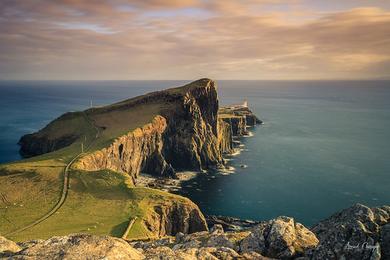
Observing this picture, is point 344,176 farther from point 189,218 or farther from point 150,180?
point 189,218

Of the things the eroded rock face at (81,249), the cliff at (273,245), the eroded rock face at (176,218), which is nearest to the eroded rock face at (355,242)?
the cliff at (273,245)

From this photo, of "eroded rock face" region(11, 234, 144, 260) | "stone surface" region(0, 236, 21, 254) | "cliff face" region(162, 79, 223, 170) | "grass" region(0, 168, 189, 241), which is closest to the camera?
"eroded rock face" region(11, 234, 144, 260)

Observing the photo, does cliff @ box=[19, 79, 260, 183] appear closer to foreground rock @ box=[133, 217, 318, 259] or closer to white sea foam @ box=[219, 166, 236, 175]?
white sea foam @ box=[219, 166, 236, 175]

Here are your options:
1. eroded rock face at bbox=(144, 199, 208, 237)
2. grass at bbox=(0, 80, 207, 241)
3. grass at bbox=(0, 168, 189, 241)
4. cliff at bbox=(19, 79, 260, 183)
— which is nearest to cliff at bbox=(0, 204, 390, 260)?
grass at bbox=(0, 168, 189, 241)

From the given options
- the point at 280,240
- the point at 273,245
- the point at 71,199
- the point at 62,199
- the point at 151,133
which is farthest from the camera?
the point at 151,133

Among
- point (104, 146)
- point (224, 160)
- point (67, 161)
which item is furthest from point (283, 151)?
point (67, 161)

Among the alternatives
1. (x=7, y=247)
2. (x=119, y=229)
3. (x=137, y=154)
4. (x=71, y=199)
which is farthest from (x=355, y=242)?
(x=137, y=154)

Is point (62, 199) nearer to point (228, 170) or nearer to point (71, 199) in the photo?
point (71, 199)
